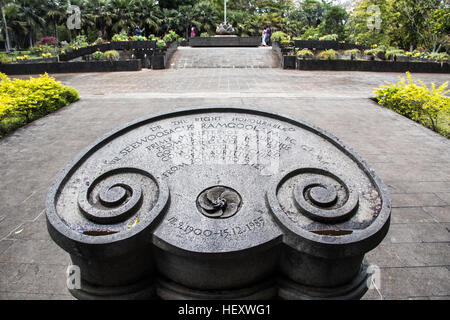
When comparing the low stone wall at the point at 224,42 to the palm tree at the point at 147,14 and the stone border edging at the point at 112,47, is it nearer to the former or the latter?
the stone border edging at the point at 112,47

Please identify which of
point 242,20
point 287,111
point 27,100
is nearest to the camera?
point 27,100

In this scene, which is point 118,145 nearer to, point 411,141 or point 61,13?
point 411,141

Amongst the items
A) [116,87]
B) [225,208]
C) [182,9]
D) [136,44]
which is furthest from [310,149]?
[182,9]

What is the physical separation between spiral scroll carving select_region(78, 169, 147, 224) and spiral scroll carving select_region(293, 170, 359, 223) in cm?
112

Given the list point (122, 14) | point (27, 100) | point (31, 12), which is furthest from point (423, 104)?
point (31, 12)

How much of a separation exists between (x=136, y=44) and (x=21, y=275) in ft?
71.1

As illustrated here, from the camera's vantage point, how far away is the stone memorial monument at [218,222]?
1849 millimetres

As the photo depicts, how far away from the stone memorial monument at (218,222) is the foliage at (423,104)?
588 centimetres

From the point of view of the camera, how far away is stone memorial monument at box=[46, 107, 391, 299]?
1.85 meters

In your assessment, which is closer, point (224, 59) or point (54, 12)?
point (224, 59)

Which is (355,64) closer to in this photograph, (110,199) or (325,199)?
(325,199)

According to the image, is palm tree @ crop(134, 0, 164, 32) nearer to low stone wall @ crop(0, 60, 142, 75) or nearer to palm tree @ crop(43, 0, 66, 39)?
palm tree @ crop(43, 0, 66, 39)

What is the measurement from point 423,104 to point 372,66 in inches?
417

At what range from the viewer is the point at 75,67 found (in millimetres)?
16234
